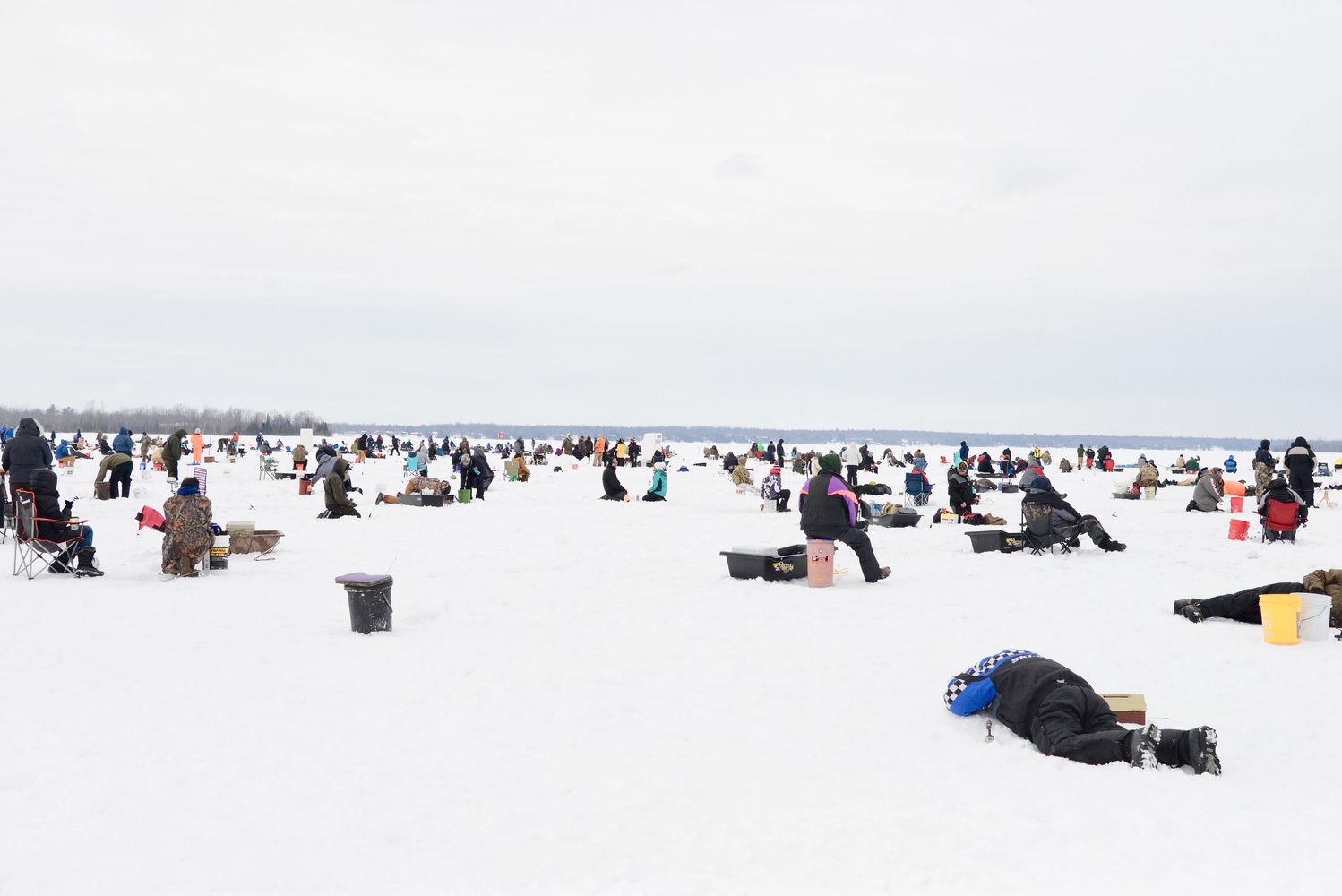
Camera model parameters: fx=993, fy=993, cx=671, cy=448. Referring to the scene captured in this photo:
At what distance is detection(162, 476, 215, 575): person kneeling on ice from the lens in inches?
460

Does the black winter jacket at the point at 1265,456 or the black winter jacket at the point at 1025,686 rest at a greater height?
the black winter jacket at the point at 1265,456

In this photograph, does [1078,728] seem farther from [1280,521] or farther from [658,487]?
[658,487]

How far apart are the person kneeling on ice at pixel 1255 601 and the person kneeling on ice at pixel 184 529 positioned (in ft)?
35.4

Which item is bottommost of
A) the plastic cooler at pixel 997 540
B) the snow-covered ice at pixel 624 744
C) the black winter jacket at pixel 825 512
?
the snow-covered ice at pixel 624 744

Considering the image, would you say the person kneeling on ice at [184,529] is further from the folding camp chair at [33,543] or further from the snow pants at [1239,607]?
the snow pants at [1239,607]

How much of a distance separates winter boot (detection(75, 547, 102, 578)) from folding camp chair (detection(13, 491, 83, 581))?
0.15m

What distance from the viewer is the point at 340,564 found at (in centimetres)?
1337

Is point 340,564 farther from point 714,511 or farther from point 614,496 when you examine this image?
point 614,496

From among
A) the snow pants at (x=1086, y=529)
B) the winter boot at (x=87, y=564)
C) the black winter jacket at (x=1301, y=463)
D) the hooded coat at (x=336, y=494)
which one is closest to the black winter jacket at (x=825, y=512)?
the snow pants at (x=1086, y=529)

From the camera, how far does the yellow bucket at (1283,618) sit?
28.0ft

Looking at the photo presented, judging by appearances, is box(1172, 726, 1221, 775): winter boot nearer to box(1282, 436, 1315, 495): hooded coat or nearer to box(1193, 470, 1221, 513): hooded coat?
box(1282, 436, 1315, 495): hooded coat

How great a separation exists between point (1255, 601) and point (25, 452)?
583 inches

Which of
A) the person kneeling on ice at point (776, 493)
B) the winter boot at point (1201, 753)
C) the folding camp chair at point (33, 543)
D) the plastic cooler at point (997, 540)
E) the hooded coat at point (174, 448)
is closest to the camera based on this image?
the winter boot at point (1201, 753)

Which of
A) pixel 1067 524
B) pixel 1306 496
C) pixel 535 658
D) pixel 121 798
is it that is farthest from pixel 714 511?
pixel 121 798
